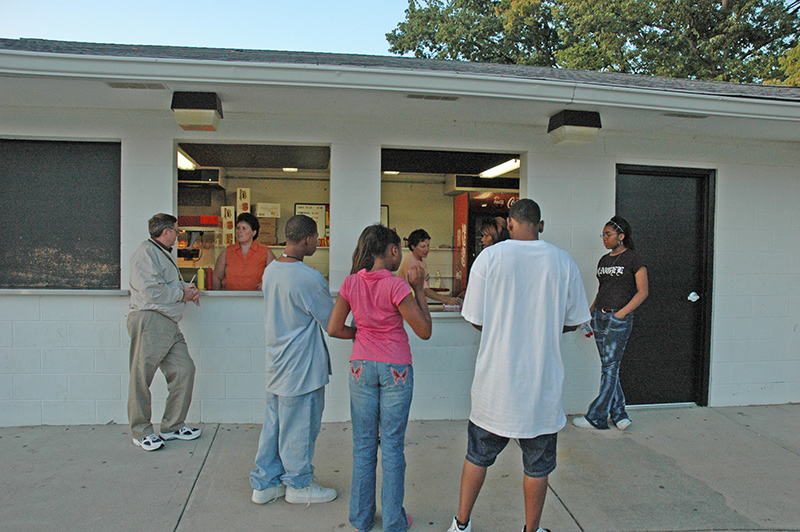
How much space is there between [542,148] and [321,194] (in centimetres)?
416

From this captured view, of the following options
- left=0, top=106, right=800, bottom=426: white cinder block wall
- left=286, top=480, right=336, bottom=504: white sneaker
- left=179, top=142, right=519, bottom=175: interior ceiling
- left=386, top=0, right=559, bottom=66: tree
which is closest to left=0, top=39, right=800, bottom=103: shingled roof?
left=0, top=106, right=800, bottom=426: white cinder block wall

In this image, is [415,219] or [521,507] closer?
[521,507]

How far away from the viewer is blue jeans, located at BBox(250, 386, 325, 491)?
124 inches

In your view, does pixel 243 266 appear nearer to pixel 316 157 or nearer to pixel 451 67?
pixel 316 157

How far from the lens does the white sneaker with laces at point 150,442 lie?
156 inches

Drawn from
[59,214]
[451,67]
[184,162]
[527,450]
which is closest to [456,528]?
[527,450]

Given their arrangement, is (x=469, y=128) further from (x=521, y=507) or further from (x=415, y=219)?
(x=415, y=219)

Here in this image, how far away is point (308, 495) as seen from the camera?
325 cm

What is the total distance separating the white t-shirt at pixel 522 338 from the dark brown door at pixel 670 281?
2931mm

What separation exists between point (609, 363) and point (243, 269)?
10.5 ft

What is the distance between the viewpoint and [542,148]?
4961 mm

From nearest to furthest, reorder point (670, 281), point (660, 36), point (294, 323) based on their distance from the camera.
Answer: point (294, 323), point (670, 281), point (660, 36)

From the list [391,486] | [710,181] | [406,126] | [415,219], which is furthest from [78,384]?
[710,181]

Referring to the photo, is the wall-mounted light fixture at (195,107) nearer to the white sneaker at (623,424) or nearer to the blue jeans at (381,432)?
the blue jeans at (381,432)
